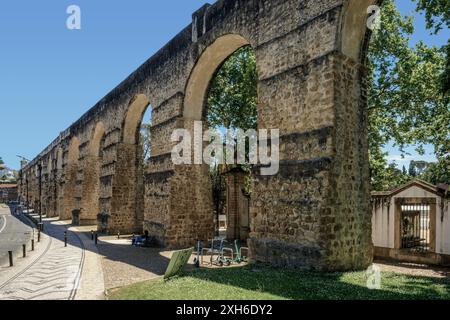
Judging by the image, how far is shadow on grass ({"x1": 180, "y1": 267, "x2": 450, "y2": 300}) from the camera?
574cm

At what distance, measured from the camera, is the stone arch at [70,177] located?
3095 centimetres

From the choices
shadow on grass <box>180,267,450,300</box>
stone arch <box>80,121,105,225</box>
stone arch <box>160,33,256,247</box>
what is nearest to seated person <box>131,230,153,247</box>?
stone arch <box>160,33,256,247</box>

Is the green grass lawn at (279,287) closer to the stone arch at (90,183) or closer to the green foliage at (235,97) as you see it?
the green foliage at (235,97)

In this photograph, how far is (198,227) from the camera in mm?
14070

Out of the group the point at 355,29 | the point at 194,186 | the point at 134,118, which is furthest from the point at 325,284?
the point at 134,118

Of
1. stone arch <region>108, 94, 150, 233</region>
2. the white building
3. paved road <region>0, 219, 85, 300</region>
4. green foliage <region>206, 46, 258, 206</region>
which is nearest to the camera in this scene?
paved road <region>0, 219, 85, 300</region>

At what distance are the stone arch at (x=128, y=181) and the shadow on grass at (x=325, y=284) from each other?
12242 mm

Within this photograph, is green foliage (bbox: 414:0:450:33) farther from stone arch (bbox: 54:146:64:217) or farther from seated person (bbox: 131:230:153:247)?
stone arch (bbox: 54:146:64:217)

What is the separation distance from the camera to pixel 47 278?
8703mm

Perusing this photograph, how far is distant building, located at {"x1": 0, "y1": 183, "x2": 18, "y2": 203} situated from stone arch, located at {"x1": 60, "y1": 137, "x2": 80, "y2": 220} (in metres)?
60.9

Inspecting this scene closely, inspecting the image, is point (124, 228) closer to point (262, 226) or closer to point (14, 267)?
point (14, 267)

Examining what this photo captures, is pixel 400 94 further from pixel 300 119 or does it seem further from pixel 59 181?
pixel 59 181

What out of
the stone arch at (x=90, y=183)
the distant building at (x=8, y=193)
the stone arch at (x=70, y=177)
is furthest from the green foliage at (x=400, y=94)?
the distant building at (x=8, y=193)
